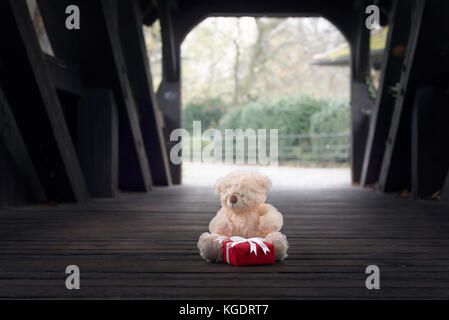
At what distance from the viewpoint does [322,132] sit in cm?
1312

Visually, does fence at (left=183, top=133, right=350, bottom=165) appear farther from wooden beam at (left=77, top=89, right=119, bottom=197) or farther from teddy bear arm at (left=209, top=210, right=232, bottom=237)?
teddy bear arm at (left=209, top=210, right=232, bottom=237)

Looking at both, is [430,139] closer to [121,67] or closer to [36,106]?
[121,67]

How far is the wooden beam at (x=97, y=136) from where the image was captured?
4168 millimetres

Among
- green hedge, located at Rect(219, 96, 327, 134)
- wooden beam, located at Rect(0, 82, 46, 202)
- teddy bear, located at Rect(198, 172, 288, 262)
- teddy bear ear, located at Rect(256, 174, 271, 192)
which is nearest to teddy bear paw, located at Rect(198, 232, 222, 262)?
teddy bear, located at Rect(198, 172, 288, 262)

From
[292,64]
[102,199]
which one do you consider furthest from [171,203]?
[292,64]

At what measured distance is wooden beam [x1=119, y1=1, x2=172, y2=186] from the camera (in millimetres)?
4754

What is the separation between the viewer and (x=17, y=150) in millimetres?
3568

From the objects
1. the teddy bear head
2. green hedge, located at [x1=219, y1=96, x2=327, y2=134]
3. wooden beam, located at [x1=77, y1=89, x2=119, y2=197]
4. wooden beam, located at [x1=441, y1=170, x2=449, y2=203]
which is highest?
the teddy bear head

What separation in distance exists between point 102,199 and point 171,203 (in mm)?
700

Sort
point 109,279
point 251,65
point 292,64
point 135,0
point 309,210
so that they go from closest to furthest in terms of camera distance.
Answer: point 109,279 < point 309,210 < point 135,0 < point 251,65 < point 292,64

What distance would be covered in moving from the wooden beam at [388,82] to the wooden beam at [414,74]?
40 cm

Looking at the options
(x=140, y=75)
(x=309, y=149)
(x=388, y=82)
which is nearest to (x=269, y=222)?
(x=388, y=82)

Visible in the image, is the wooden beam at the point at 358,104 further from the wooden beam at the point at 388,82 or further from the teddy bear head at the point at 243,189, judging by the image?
the teddy bear head at the point at 243,189

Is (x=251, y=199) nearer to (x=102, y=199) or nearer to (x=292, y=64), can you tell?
(x=102, y=199)
